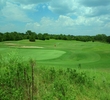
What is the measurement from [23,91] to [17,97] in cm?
32

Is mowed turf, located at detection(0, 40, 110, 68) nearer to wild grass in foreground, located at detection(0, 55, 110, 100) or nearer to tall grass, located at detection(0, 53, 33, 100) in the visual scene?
wild grass in foreground, located at detection(0, 55, 110, 100)

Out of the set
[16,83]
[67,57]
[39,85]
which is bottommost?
[67,57]

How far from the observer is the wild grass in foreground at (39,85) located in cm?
517

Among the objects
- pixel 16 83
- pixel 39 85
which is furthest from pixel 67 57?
pixel 16 83

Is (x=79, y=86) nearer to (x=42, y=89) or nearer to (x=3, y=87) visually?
(x=42, y=89)

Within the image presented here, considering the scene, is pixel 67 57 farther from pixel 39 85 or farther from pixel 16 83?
pixel 16 83

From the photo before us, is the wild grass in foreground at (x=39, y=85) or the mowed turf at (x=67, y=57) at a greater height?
the wild grass in foreground at (x=39, y=85)

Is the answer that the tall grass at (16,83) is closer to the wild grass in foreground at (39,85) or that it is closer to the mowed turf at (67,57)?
the wild grass in foreground at (39,85)

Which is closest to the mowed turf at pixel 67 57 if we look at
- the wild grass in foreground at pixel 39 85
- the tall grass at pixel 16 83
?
the wild grass in foreground at pixel 39 85

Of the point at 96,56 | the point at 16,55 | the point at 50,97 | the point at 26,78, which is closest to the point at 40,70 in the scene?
the point at 16,55

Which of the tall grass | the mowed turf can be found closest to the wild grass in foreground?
the tall grass

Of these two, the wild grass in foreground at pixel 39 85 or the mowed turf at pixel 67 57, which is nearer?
the wild grass in foreground at pixel 39 85

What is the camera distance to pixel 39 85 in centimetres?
609

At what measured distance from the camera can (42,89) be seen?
19.3ft
